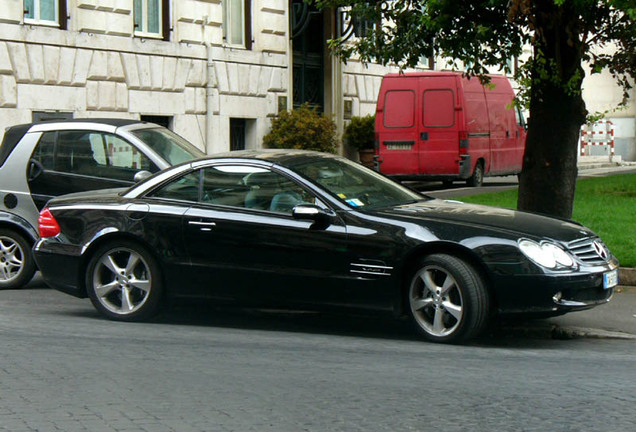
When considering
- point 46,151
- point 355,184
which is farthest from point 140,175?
point 355,184

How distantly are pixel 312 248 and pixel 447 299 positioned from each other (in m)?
1.09

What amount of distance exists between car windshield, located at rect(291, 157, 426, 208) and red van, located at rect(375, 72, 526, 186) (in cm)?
1470

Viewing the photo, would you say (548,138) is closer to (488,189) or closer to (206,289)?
(206,289)

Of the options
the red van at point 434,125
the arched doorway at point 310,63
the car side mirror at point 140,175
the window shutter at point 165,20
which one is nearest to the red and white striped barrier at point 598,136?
the arched doorway at point 310,63

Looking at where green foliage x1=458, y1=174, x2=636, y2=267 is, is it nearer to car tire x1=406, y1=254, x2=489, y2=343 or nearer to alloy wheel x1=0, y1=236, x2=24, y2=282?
car tire x1=406, y1=254, x2=489, y2=343

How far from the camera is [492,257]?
8312 mm

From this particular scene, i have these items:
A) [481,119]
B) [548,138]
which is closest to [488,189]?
[481,119]

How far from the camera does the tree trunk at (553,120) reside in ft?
40.2

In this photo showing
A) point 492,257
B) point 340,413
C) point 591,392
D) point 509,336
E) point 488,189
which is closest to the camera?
Result: point 340,413

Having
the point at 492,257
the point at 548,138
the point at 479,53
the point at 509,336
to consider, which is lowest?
the point at 509,336

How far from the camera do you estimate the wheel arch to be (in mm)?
8391

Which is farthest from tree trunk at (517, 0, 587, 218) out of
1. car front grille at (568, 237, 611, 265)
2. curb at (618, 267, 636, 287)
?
car front grille at (568, 237, 611, 265)

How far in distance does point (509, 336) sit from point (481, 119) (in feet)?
54.8

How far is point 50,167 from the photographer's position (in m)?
12.0
